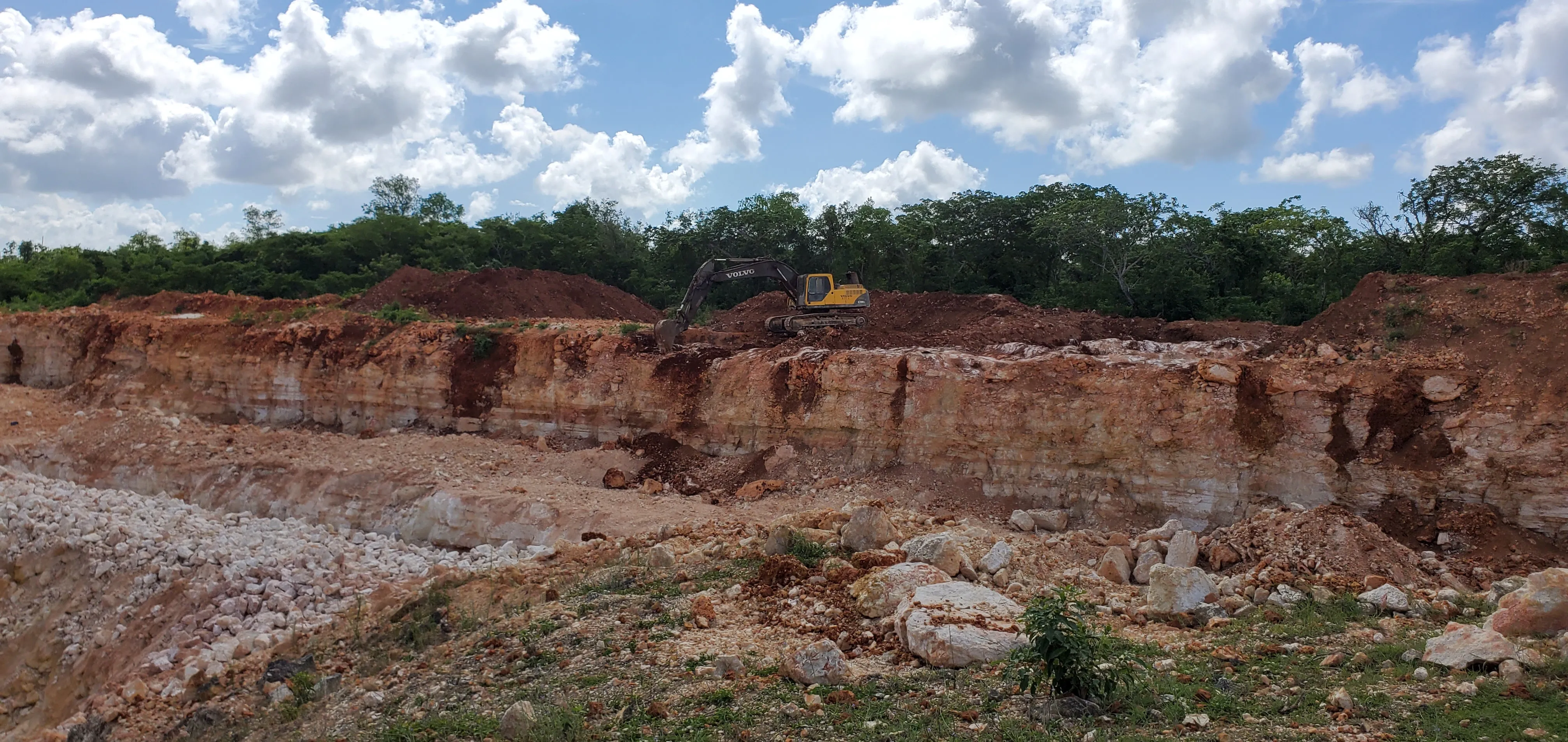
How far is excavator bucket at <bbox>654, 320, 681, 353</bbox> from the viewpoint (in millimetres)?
20062

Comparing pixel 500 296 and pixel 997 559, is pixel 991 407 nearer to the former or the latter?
pixel 997 559

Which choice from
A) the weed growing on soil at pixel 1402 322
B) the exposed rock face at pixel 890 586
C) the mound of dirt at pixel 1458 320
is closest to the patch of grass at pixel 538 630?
the exposed rock face at pixel 890 586

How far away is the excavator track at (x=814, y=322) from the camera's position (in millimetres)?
21125

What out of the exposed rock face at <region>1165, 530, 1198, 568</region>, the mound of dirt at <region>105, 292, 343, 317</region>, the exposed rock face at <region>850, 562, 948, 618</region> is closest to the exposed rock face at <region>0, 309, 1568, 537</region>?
the mound of dirt at <region>105, 292, 343, 317</region>

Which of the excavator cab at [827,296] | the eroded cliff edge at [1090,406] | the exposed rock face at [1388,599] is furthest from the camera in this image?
the excavator cab at [827,296]

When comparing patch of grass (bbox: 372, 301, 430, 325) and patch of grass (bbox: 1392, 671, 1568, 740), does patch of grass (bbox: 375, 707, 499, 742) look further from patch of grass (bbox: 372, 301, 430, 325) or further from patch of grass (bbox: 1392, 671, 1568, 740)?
patch of grass (bbox: 372, 301, 430, 325)

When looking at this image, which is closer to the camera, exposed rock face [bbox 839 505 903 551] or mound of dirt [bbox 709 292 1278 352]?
exposed rock face [bbox 839 505 903 551]

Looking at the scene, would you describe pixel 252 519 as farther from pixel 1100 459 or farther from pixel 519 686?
pixel 1100 459

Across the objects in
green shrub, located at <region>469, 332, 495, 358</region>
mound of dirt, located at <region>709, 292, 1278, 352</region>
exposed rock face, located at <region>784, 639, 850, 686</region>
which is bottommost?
exposed rock face, located at <region>784, 639, 850, 686</region>

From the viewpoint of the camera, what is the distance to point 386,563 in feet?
49.0

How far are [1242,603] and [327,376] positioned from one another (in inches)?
834

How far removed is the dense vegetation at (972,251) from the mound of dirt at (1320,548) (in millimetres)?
10211

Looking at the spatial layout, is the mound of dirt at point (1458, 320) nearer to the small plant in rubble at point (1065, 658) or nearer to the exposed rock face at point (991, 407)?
the exposed rock face at point (991, 407)

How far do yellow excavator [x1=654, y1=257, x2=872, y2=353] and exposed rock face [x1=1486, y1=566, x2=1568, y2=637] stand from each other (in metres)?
14.5
